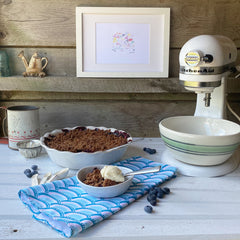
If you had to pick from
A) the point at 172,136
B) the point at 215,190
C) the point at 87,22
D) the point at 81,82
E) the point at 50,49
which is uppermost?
the point at 87,22

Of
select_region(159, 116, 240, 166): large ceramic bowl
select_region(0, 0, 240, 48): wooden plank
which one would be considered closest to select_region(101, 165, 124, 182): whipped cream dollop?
select_region(159, 116, 240, 166): large ceramic bowl

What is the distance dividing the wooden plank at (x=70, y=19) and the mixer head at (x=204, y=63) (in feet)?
1.33

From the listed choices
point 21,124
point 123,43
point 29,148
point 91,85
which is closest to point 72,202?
point 29,148

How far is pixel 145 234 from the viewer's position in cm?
70

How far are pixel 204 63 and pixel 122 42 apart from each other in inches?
20.2

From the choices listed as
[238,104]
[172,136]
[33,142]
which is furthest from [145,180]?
[238,104]

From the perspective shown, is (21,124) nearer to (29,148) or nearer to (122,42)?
(29,148)

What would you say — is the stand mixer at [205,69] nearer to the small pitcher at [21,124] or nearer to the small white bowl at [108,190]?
the small white bowl at [108,190]

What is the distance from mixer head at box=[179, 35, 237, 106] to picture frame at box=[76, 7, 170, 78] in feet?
1.27

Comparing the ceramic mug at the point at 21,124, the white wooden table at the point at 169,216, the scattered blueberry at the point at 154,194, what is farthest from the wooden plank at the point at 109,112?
the scattered blueberry at the point at 154,194

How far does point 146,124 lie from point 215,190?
63 centimetres

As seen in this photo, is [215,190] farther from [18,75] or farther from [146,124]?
[18,75]

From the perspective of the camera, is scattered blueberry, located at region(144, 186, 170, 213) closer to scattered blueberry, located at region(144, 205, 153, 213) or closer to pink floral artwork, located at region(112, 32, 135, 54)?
scattered blueberry, located at region(144, 205, 153, 213)

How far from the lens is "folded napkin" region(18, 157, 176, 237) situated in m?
0.72
